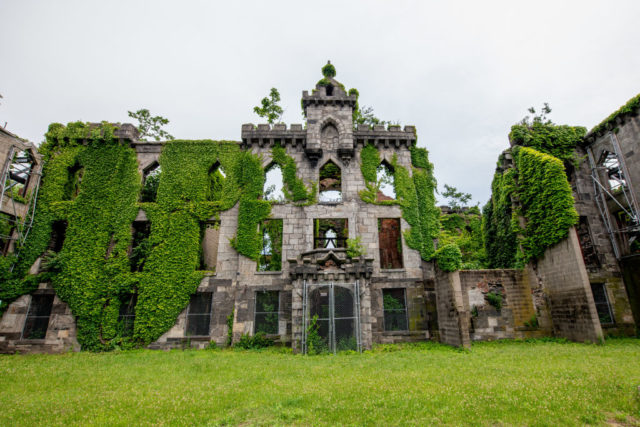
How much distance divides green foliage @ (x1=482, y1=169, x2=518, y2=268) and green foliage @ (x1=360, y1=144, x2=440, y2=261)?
4928mm

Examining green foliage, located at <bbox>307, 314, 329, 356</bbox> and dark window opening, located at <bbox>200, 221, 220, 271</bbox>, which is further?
dark window opening, located at <bbox>200, 221, 220, 271</bbox>

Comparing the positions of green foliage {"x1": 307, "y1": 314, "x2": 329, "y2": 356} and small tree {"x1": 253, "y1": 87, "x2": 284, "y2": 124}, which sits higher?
small tree {"x1": 253, "y1": 87, "x2": 284, "y2": 124}

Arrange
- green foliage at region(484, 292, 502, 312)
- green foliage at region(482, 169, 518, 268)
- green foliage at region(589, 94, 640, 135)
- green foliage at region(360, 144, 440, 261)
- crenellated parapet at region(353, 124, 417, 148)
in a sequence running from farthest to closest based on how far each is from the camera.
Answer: crenellated parapet at region(353, 124, 417, 148) < green foliage at region(482, 169, 518, 268) < green foliage at region(360, 144, 440, 261) < green foliage at region(589, 94, 640, 135) < green foliage at region(484, 292, 502, 312)

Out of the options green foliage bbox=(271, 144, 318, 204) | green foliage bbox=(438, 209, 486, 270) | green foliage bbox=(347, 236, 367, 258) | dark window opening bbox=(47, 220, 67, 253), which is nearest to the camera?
green foliage bbox=(347, 236, 367, 258)

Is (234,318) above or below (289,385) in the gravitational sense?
above

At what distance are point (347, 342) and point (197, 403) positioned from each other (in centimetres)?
826

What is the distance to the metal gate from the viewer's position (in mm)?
13656

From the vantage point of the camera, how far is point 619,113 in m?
17.4

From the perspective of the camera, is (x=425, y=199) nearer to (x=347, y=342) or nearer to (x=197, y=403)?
(x=347, y=342)

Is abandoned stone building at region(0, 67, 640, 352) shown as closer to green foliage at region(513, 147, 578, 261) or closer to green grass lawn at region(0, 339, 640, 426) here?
green foliage at region(513, 147, 578, 261)

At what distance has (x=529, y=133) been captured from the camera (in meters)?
19.3

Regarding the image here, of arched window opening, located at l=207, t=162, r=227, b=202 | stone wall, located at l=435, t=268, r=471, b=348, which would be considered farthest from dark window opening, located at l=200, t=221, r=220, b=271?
stone wall, located at l=435, t=268, r=471, b=348

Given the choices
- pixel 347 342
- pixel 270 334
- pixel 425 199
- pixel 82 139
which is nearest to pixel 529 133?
pixel 425 199

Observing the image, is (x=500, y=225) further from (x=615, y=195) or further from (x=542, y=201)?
(x=615, y=195)
